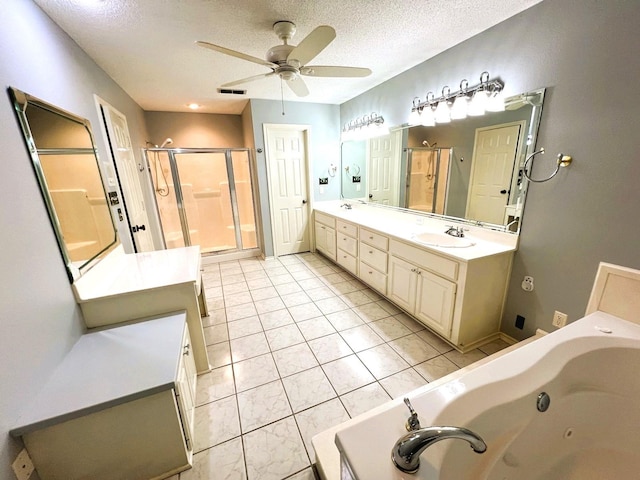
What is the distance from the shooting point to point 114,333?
1441mm

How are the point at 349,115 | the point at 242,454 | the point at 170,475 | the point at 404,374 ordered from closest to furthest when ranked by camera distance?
the point at 170,475
the point at 242,454
the point at 404,374
the point at 349,115

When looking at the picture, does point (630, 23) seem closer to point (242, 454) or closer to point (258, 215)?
point (242, 454)

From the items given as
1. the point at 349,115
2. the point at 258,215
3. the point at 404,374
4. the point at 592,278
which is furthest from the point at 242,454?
the point at 349,115

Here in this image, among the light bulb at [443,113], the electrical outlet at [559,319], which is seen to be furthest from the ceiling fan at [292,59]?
the electrical outlet at [559,319]

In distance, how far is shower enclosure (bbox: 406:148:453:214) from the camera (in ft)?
7.92

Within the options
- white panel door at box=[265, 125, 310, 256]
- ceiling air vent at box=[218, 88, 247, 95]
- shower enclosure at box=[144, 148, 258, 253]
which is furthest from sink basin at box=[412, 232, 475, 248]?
shower enclosure at box=[144, 148, 258, 253]

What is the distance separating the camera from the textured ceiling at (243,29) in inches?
60.7

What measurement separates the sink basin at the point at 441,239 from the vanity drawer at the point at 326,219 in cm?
137

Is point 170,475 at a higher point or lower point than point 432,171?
lower

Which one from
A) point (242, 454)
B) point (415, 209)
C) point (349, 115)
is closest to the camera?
point (242, 454)

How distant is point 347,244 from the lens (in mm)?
3236

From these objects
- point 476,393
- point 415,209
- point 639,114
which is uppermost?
point 639,114

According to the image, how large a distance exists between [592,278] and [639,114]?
887 mm

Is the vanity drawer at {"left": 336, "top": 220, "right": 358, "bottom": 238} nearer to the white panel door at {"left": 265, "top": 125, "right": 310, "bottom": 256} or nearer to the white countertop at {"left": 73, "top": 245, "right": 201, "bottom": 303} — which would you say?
the white panel door at {"left": 265, "top": 125, "right": 310, "bottom": 256}
